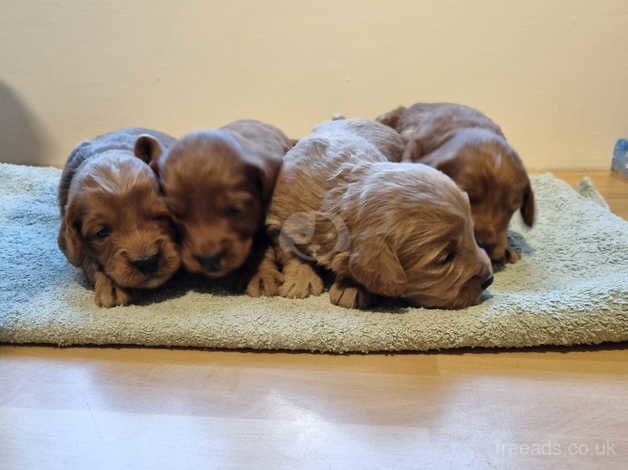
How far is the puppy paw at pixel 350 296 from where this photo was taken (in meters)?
2.03

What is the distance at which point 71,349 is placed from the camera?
196 cm

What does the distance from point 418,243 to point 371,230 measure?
165 millimetres

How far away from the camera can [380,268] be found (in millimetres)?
1850

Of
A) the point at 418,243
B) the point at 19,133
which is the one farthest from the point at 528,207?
the point at 19,133

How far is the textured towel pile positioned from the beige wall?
1530 millimetres

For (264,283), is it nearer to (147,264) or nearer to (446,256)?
(147,264)

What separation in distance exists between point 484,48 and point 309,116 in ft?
4.05

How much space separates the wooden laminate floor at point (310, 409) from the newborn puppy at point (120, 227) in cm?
28

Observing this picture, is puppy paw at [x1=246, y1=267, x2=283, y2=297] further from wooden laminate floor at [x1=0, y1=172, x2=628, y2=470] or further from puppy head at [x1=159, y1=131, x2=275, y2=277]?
wooden laminate floor at [x1=0, y1=172, x2=628, y2=470]

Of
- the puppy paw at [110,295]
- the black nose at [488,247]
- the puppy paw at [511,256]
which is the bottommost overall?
the puppy paw at [511,256]

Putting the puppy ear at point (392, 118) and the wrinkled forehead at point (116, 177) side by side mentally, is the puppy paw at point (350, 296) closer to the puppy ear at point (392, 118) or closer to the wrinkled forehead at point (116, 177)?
the wrinkled forehead at point (116, 177)

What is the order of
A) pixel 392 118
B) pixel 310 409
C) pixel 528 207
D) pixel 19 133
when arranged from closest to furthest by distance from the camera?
1. pixel 310 409
2. pixel 528 207
3. pixel 392 118
4. pixel 19 133

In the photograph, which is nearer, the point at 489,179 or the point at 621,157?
the point at 489,179


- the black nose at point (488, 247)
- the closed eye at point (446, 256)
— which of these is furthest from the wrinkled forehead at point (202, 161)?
the black nose at point (488, 247)
